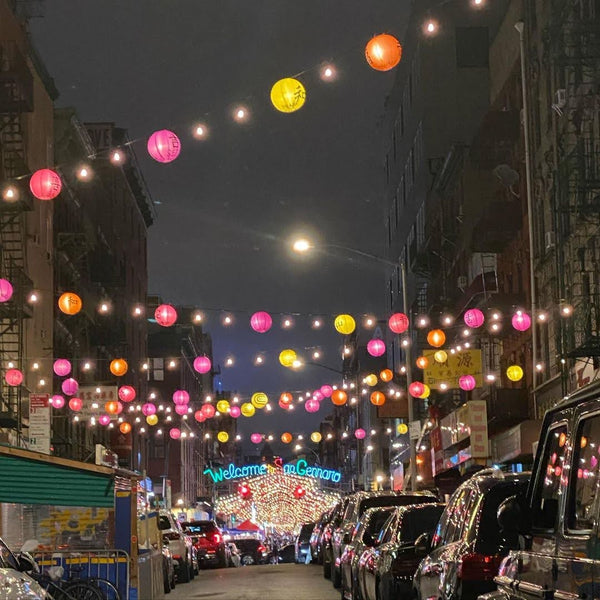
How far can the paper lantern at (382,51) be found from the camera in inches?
636

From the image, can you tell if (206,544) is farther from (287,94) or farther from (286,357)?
(287,94)

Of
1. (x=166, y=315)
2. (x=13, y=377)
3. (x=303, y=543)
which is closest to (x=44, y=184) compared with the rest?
(x=166, y=315)

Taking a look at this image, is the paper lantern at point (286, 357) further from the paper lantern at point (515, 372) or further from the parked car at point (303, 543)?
the parked car at point (303, 543)

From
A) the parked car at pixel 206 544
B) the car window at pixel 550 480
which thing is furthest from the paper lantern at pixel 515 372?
the car window at pixel 550 480

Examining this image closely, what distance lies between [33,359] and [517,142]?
1603 cm

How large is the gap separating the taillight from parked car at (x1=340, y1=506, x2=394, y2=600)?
8084 mm

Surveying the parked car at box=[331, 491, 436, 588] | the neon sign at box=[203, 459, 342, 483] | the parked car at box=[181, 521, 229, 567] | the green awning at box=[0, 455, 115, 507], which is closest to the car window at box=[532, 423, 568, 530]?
the green awning at box=[0, 455, 115, 507]

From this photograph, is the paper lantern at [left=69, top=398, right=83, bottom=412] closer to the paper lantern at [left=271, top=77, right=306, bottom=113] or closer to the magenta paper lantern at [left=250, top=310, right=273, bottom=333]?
the magenta paper lantern at [left=250, top=310, right=273, bottom=333]

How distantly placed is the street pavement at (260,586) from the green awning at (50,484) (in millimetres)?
6281

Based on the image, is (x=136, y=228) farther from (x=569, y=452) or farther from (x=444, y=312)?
(x=569, y=452)

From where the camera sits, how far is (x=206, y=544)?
39.1m

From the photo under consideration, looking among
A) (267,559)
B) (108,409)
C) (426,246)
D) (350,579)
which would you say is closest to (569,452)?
(350,579)

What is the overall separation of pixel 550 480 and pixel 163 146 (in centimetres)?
1201

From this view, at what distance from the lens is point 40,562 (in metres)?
Answer: 16.0
